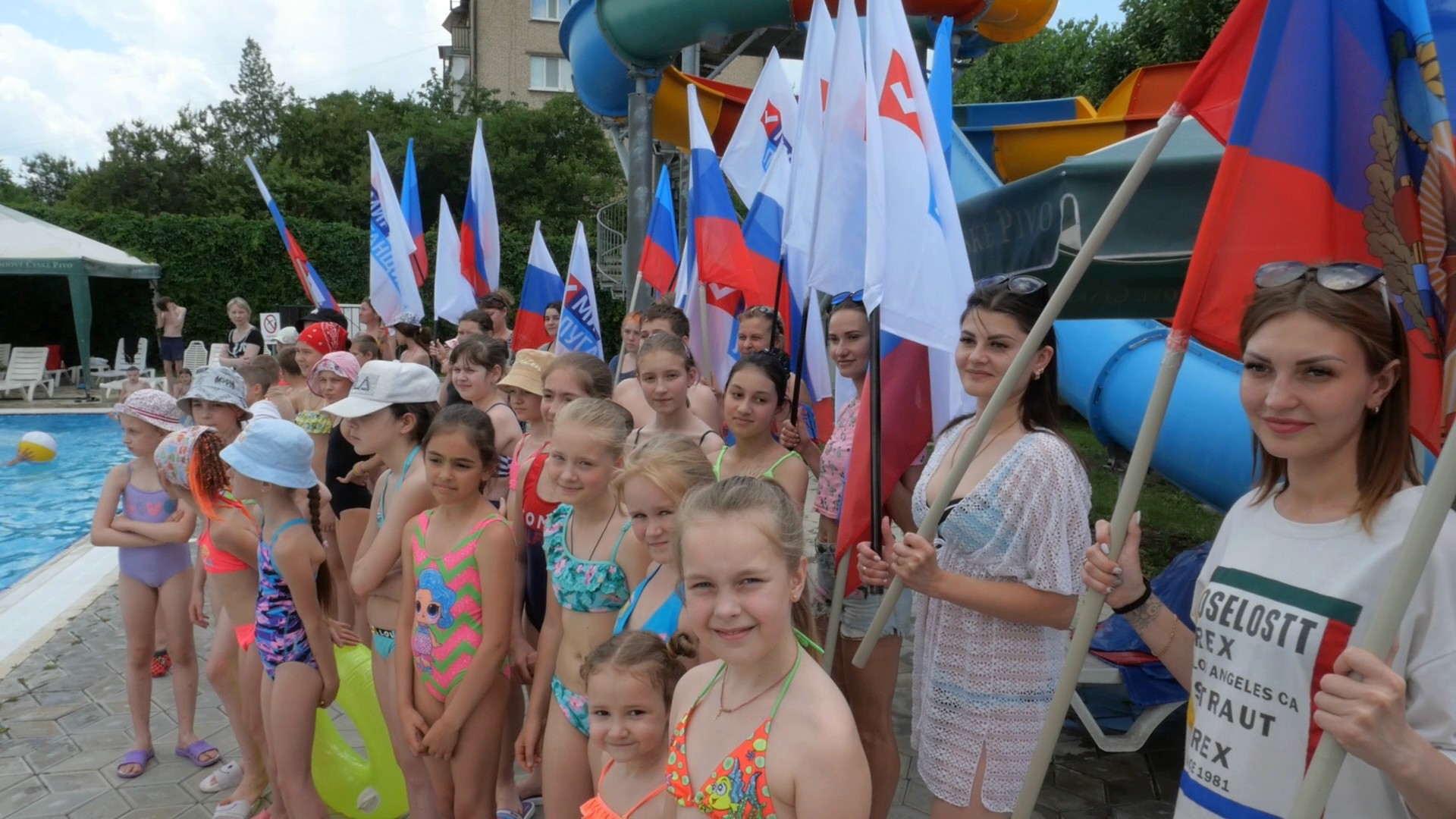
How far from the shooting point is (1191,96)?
205cm

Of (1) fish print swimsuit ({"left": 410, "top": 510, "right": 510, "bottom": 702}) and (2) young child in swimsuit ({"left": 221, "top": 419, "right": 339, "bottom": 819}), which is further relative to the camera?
(2) young child in swimsuit ({"left": 221, "top": 419, "right": 339, "bottom": 819})

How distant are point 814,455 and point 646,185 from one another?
6335 millimetres

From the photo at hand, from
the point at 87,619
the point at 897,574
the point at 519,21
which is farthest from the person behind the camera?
the point at 519,21

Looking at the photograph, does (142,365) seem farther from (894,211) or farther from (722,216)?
(894,211)

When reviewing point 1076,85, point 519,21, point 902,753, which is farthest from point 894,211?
point 519,21

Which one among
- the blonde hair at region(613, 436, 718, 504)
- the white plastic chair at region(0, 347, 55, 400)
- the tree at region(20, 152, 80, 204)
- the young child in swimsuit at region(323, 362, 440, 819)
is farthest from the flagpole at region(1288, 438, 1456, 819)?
the tree at region(20, 152, 80, 204)

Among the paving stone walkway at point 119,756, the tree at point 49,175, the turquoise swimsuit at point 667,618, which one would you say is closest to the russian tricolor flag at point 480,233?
the paving stone walkway at point 119,756

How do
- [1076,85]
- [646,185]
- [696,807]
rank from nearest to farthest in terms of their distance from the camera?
[696,807] < [646,185] < [1076,85]

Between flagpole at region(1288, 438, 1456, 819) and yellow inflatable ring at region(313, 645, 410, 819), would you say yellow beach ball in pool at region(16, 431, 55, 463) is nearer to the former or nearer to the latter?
yellow inflatable ring at region(313, 645, 410, 819)

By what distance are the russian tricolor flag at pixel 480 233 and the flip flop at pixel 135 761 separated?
5.71m

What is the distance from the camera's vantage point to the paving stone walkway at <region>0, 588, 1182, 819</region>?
13.1 ft

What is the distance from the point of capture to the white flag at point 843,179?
3.54m

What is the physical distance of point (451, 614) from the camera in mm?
3068

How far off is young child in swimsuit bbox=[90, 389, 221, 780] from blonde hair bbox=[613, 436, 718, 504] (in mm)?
2690
